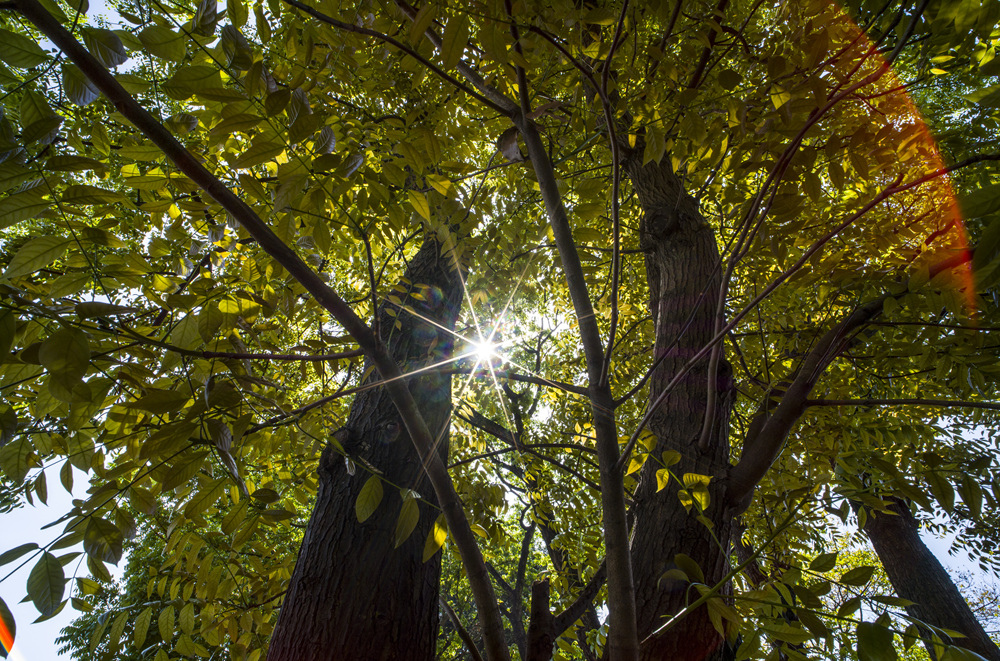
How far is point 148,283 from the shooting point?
119cm

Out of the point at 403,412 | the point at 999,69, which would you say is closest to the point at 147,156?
the point at 403,412

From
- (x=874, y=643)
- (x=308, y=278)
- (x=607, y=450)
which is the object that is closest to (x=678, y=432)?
(x=607, y=450)

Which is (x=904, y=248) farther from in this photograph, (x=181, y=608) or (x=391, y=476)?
(x=181, y=608)

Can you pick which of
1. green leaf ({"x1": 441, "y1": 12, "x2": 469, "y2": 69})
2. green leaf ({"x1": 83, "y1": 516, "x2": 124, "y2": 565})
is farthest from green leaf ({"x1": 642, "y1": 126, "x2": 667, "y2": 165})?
green leaf ({"x1": 83, "y1": 516, "x2": 124, "y2": 565})

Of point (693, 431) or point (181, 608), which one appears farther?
point (693, 431)

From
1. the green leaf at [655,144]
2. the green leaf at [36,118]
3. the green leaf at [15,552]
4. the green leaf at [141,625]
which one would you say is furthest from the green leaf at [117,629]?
the green leaf at [655,144]

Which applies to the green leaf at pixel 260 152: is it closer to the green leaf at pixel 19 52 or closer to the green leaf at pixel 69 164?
the green leaf at pixel 69 164

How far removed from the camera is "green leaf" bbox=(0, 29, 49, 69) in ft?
2.91

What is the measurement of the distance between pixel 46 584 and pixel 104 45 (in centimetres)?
104

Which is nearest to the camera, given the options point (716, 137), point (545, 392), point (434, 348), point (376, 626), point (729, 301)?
point (716, 137)

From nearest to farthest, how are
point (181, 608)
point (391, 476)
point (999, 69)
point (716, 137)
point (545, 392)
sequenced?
point (999, 69) < point (716, 137) < point (181, 608) < point (391, 476) < point (545, 392)

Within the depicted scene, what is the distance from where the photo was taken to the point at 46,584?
34.6 inches

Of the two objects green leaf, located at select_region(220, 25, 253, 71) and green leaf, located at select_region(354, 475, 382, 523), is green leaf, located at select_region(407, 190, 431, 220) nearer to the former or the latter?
green leaf, located at select_region(220, 25, 253, 71)

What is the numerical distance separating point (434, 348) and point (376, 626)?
145 cm
